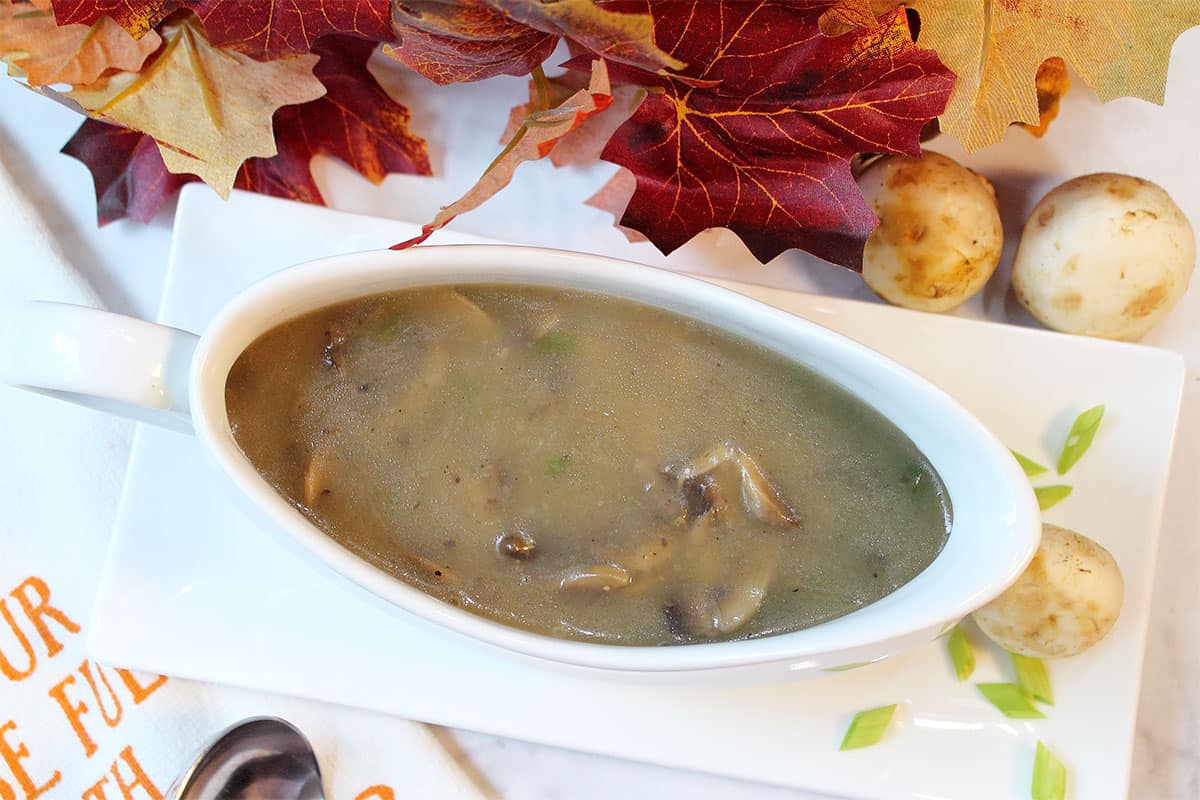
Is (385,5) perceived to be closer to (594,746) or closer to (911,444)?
(911,444)

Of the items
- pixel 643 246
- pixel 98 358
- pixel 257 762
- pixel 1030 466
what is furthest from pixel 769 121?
pixel 257 762

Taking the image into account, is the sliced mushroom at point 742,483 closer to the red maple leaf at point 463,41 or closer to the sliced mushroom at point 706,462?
the sliced mushroom at point 706,462

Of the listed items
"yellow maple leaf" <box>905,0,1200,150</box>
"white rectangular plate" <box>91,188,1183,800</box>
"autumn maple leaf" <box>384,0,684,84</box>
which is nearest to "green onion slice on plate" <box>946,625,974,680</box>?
"white rectangular plate" <box>91,188,1183,800</box>

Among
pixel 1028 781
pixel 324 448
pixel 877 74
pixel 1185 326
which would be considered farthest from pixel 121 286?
pixel 1185 326

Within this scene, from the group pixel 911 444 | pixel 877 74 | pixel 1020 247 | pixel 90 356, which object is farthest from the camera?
pixel 1020 247

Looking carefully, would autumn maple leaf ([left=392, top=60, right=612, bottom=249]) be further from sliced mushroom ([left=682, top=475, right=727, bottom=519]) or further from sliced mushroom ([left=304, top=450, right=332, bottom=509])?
sliced mushroom ([left=682, top=475, right=727, bottom=519])
